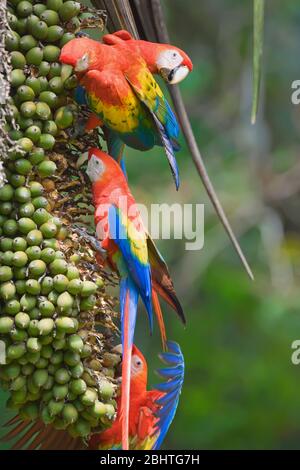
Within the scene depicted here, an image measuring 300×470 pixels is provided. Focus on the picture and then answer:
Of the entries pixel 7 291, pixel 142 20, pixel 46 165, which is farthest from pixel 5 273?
pixel 142 20

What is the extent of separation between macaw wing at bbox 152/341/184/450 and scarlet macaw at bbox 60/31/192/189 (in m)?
0.49

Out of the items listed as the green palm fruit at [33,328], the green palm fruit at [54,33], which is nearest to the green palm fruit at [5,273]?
the green palm fruit at [33,328]

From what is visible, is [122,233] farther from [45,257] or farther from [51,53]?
[51,53]

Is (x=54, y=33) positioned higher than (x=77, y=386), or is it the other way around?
(x=54, y=33)

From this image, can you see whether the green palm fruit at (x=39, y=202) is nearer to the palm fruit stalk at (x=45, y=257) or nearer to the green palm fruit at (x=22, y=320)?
the palm fruit stalk at (x=45, y=257)

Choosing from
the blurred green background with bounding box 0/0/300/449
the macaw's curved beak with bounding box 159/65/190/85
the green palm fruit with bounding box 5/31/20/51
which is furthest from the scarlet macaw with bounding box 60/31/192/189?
the blurred green background with bounding box 0/0/300/449

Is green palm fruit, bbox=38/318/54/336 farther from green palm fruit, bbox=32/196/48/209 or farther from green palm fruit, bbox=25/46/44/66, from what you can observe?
green palm fruit, bbox=25/46/44/66

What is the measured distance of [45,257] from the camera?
2137mm

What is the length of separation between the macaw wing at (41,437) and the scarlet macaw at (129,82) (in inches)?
27.5

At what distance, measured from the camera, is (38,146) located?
2.20 m

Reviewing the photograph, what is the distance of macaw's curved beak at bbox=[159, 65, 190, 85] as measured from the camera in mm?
2295

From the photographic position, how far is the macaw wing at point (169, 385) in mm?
2477

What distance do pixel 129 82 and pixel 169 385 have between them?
2.55 ft
